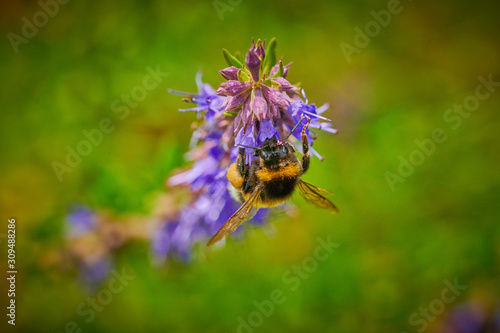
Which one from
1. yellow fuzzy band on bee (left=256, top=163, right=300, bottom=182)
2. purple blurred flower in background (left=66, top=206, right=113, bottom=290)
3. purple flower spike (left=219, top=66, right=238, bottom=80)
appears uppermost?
purple blurred flower in background (left=66, top=206, right=113, bottom=290)

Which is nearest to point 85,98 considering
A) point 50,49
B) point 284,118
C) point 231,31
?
point 50,49

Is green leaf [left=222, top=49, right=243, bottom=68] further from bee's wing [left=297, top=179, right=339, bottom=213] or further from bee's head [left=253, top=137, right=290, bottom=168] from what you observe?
bee's wing [left=297, top=179, right=339, bottom=213]

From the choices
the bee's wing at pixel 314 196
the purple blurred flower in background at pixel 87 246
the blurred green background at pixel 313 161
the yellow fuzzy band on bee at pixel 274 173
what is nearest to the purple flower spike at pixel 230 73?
the yellow fuzzy band on bee at pixel 274 173

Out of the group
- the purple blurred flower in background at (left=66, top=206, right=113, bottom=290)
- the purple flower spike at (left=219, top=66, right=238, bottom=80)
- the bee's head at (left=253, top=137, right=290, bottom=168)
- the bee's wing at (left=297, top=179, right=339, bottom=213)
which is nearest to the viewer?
the purple flower spike at (left=219, top=66, right=238, bottom=80)

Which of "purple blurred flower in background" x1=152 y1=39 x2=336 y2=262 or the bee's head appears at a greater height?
"purple blurred flower in background" x1=152 y1=39 x2=336 y2=262

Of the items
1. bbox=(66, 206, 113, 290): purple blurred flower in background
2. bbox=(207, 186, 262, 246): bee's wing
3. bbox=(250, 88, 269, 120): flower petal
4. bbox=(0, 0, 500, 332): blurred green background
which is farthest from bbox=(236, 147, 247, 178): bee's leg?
bbox=(66, 206, 113, 290): purple blurred flower in background

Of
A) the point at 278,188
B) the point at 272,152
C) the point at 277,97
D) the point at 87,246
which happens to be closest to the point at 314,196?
the point at 278,188

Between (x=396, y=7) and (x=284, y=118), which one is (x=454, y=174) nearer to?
(x=396, y=7)
